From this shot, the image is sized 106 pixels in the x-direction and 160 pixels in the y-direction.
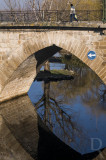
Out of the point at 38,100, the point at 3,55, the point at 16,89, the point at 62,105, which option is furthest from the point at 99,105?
the point at 3,55

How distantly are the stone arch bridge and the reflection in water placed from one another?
2.85 meters

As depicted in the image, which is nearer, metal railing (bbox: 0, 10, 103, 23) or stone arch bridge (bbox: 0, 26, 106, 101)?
stone arch bridge (bbox: 0, 26, 106, 101)

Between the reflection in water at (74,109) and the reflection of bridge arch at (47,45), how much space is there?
285 centimetres

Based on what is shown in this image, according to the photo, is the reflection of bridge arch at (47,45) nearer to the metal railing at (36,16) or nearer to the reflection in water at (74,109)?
the metal railing at (36,16)

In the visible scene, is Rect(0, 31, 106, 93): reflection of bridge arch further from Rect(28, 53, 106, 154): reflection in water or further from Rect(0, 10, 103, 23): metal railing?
Rect(28, 53, 106, 154): reflection in water

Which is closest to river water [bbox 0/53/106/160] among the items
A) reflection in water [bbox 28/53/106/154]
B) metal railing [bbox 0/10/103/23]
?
reflection in water [bbox 28/53/106/154]

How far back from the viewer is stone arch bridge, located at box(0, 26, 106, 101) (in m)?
13.4

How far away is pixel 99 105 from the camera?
60.3 feet

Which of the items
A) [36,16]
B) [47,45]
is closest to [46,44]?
[47,45]

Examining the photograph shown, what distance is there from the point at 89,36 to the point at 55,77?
1332 centimetres

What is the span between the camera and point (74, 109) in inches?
670

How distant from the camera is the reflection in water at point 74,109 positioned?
12.8m

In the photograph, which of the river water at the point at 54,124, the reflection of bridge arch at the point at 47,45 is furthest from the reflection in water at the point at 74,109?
the reflection of bridge arch at the point at 47,45

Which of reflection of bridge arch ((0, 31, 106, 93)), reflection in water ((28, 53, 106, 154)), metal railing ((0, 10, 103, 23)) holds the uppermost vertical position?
metal railing ((0, 10, 103, 23))
